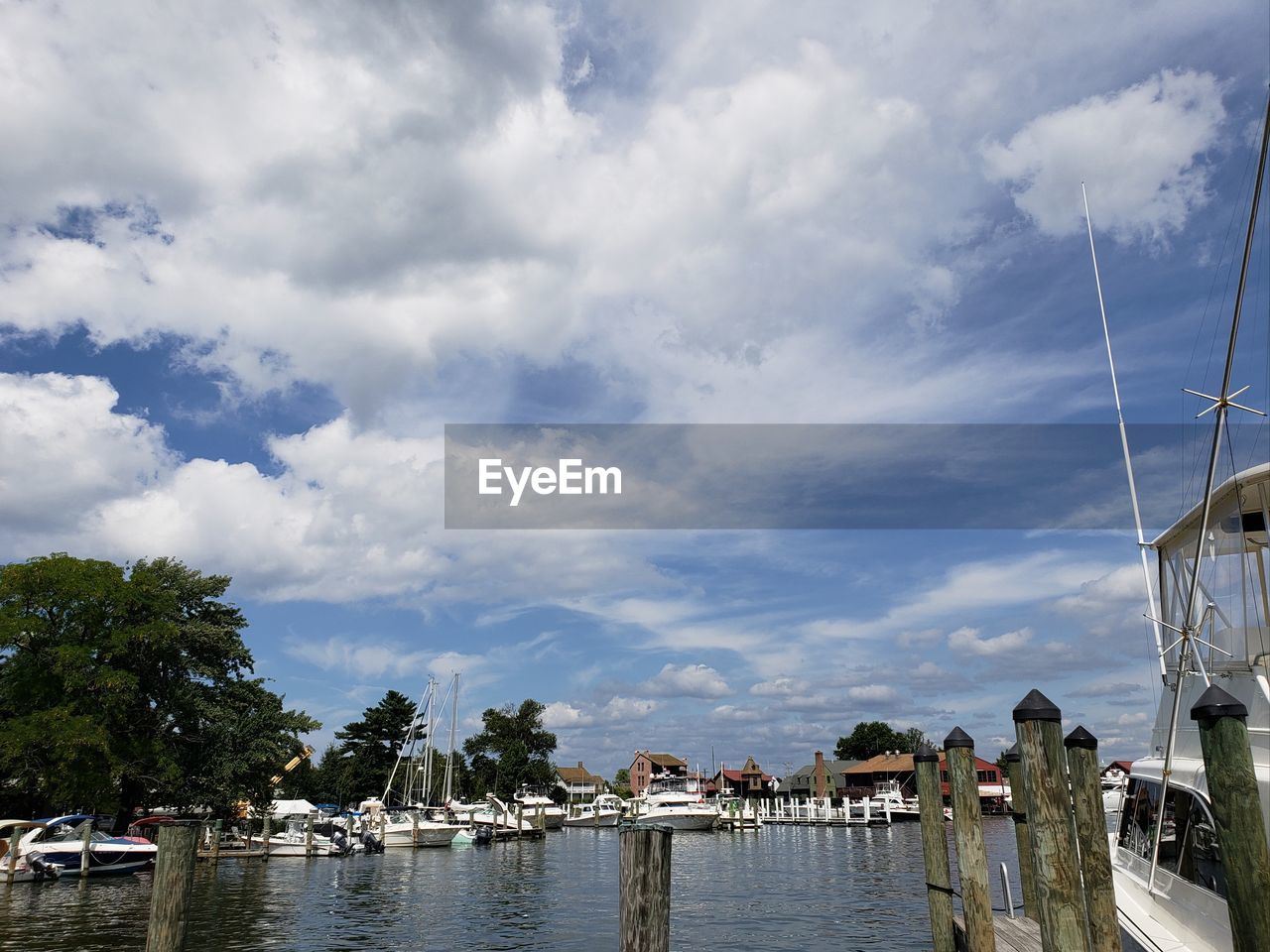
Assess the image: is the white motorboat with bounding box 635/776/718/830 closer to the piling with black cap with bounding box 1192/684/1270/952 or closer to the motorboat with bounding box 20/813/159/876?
the motorboat with bounding box 20/813/159/876

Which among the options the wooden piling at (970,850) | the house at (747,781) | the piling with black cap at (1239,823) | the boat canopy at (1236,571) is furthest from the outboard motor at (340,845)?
the house at (747,781)

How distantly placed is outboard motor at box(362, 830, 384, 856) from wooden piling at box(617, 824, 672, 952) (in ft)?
184

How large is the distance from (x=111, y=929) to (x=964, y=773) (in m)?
22.8

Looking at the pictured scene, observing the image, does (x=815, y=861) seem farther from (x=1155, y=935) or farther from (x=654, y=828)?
(x=654, y=828)

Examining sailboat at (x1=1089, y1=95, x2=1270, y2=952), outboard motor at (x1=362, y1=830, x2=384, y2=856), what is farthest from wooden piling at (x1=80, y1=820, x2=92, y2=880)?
sailboat at (x1=1089, y1=95, x2=1270, y2=952)

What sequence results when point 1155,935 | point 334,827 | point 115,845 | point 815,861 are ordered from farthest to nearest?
point 334,827
point 815,861
point 115,845
point 1155,935

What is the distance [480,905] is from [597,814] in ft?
247

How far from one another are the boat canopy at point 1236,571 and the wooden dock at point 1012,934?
4876mm

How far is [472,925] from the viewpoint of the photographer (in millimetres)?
26422

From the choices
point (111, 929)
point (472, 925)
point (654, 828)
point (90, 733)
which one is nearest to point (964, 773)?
point (654, 828)

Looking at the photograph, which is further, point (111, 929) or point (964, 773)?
point (111, 929)

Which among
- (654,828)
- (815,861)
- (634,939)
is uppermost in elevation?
(654,828)

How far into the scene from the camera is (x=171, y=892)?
8.55 metres

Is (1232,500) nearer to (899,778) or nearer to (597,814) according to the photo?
(597,814)
